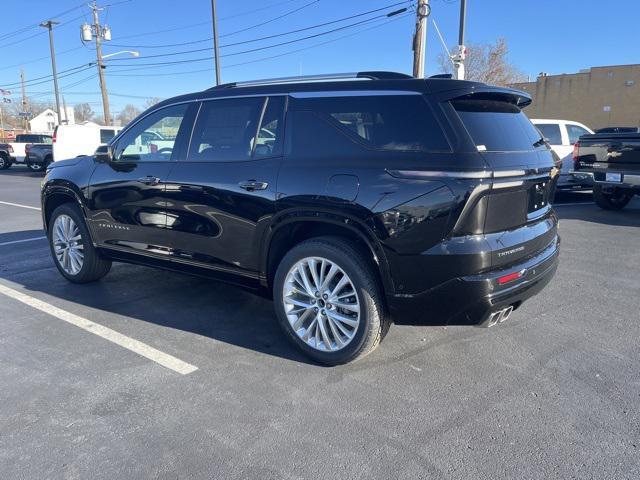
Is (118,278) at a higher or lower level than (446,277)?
lower

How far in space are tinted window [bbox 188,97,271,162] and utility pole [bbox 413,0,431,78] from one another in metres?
9.85

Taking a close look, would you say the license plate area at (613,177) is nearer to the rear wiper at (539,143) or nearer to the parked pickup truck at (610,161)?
the parked pickup truck at (610,161)

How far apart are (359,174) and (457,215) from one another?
665 millimetres

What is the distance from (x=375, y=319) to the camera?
3240 millimetres

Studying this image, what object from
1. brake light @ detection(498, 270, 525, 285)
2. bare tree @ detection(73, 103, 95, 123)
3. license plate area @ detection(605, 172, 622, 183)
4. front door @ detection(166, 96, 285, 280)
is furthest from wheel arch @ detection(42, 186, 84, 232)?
bare tree @ detection(73, 103, 95, 123)

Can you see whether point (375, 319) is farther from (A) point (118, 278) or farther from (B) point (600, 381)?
(A) point (118, 278)

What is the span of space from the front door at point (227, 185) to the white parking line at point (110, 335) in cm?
78

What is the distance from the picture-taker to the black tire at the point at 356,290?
3.22m

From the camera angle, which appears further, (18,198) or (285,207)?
(18,198)

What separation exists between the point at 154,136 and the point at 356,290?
2537mm

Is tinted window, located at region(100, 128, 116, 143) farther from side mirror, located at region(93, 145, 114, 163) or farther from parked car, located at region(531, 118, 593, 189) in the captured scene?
side mirror, located at region(93, 145, 114, 163)

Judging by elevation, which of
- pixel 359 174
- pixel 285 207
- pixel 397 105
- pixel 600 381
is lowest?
pixel 600 381

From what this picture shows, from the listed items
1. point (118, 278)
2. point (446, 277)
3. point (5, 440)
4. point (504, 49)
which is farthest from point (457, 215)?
point (504, 49)

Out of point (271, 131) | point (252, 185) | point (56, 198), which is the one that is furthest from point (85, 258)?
point (271, 131)
